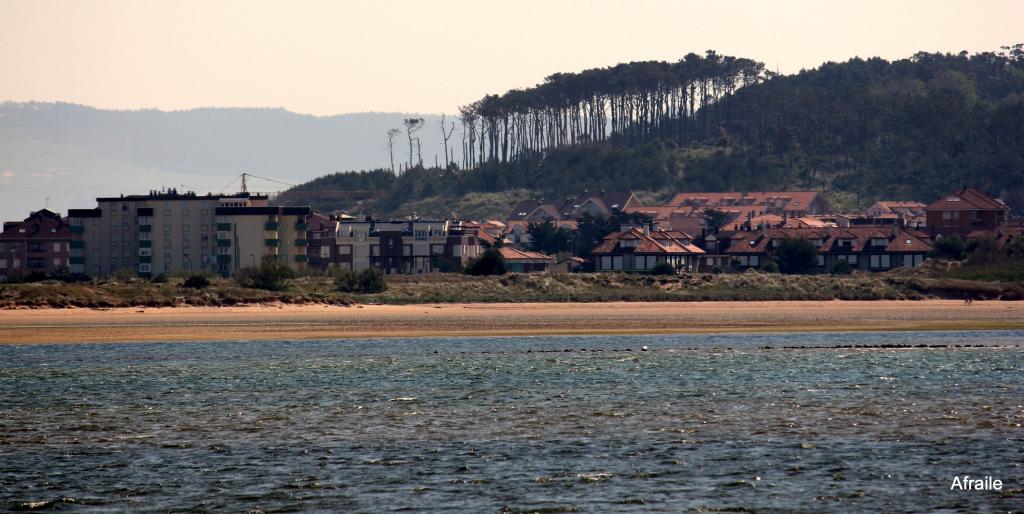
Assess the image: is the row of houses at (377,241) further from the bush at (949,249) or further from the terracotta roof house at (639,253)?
the bush at (949,249)

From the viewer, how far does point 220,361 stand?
59688mm

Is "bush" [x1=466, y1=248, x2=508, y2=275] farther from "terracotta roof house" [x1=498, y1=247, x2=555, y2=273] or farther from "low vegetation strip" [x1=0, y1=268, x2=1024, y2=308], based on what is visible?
"terracotta roof house" [x1=498, y1=247, x2=555, y2=273]

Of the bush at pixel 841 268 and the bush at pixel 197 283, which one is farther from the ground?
the bush at pixel 197 283

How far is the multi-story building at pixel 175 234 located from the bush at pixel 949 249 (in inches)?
2531

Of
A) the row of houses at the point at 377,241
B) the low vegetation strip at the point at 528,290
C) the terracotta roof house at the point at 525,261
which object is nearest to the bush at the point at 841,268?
the row of houses at the point at 377,241

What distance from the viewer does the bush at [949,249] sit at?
135m

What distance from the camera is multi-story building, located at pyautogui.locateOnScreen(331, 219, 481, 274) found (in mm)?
149125

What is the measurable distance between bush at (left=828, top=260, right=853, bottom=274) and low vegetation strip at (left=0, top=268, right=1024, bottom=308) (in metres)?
13.4

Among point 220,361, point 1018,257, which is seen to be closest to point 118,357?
point 220,361

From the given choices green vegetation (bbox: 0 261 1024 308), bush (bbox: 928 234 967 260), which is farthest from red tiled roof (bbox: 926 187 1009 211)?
green vegetation (bbox: 0 261 1024 308)

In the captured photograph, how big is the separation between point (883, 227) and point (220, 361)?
109 m

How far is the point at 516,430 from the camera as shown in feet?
123

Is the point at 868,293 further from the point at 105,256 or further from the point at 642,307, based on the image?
the point at 105,256

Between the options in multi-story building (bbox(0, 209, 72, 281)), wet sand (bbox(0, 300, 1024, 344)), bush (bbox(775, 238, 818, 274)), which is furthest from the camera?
multi-story building (bbox(0, 209, 72, 281))
